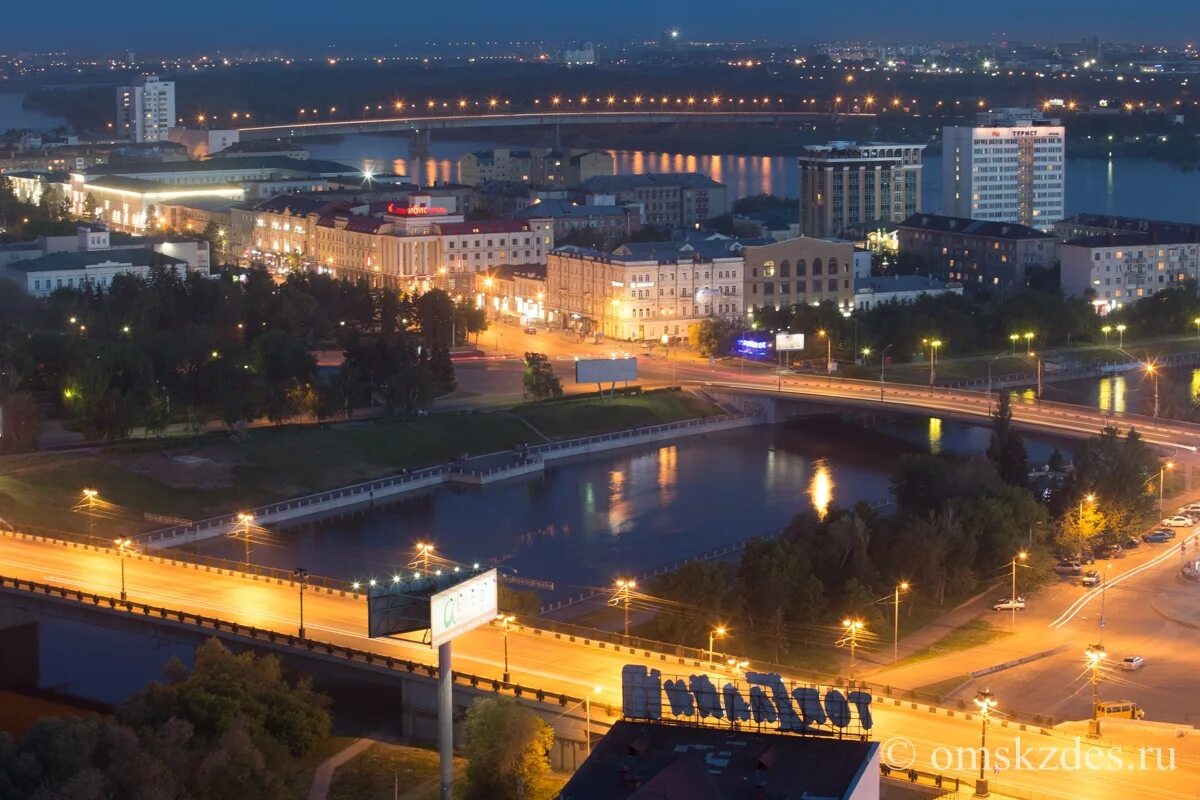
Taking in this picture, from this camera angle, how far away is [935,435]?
57.3 feet

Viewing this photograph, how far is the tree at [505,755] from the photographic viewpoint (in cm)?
833

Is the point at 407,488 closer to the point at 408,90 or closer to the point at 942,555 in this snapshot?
the point at 942,555

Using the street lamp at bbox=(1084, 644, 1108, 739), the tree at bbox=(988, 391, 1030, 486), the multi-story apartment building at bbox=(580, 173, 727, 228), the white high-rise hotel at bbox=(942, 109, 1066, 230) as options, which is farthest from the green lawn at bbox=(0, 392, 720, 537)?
the white high-rise hotel at bbox=(942, 109, 1066, 230)

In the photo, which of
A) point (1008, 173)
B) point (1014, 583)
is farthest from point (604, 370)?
point (1008, 173)

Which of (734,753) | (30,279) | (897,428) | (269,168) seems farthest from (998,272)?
(734,753)

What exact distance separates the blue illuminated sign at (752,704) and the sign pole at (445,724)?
0.80 m

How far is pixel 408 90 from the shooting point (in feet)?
209

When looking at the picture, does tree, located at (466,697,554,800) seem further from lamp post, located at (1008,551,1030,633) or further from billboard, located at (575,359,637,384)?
billboard, located at (575,359,637,384)

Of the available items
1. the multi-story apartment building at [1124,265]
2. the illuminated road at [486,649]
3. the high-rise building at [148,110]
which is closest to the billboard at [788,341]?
the multi-story apartment building at [1124,265]

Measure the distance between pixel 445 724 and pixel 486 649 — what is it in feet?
4.87

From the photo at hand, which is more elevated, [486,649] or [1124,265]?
[1124,265]

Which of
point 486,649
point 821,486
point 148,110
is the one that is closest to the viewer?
point 486,649

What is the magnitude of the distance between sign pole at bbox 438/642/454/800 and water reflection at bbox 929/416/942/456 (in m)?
8.46

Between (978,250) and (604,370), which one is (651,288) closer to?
(604,370)
